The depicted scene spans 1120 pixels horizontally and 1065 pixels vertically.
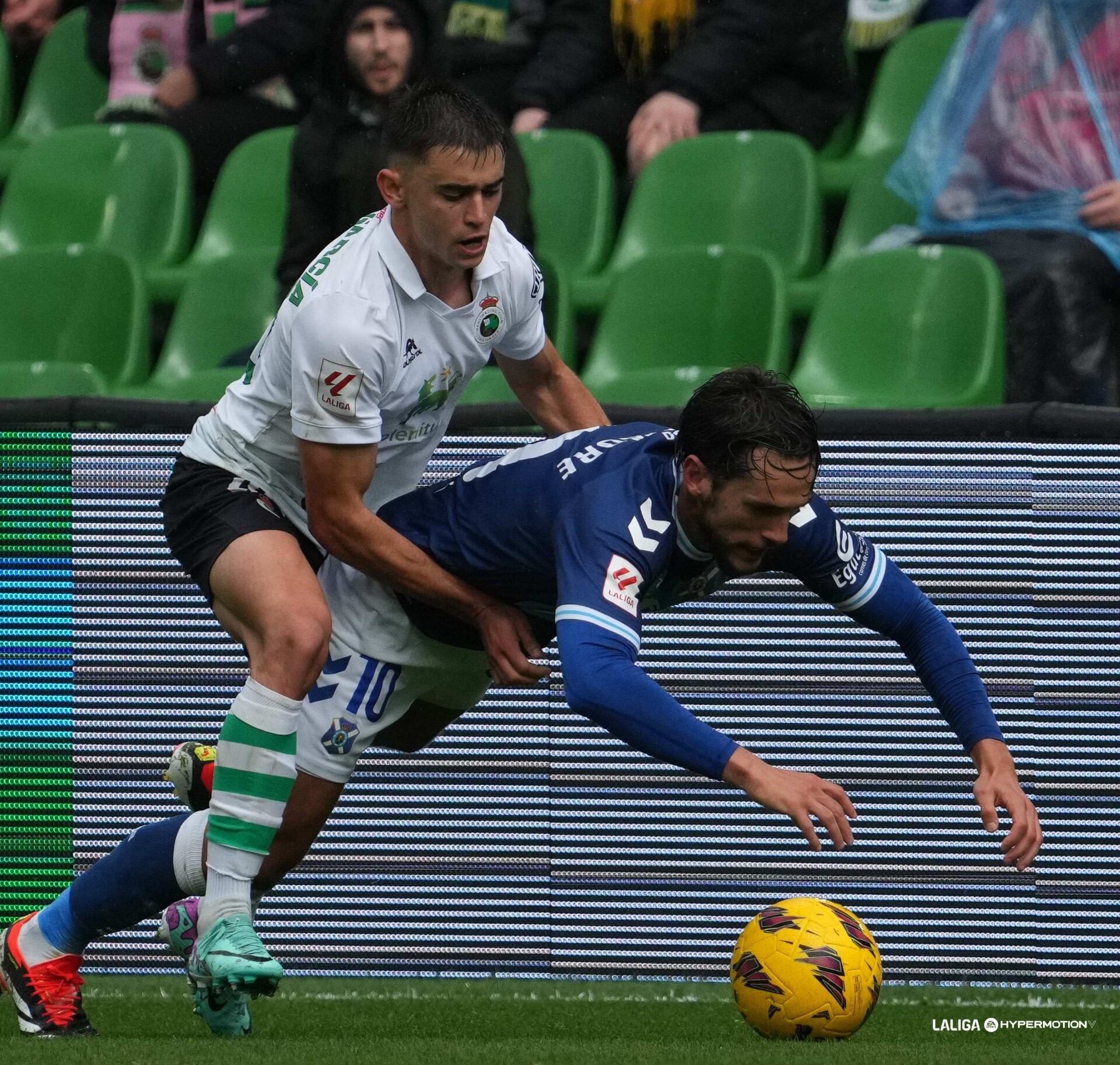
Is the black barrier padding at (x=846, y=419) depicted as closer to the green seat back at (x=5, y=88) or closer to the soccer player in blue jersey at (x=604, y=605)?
the soccer player in blue jersey at (x=604, y=605)

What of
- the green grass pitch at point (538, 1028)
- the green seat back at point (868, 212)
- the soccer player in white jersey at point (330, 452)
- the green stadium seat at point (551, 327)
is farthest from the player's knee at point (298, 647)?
the green seat back at point (868, 212)

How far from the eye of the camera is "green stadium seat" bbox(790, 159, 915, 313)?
7.70 m

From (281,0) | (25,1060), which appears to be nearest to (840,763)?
(25,1060)

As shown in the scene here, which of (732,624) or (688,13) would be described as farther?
(688,13)

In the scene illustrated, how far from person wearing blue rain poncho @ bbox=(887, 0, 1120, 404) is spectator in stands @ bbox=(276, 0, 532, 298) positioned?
1850mm

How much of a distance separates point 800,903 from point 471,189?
5.39 feet

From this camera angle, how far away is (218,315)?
7996 millimetres

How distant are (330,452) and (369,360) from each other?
205 millimetres

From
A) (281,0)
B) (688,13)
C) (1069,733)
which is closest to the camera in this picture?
→ (1069,733)

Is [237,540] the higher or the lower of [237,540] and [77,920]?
the higher

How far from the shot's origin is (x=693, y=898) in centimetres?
549

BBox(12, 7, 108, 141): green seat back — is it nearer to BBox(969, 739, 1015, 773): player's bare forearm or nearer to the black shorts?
the black shorts

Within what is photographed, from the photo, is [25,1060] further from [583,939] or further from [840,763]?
[840,763]

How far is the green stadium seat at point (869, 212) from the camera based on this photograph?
25.2 feet
